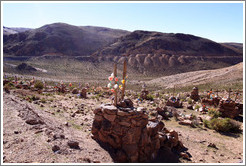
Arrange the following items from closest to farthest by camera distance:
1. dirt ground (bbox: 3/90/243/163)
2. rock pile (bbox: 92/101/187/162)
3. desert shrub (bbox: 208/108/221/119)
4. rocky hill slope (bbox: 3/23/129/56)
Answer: dirt ground (bbox: 3/90/243/163) → rock pile (bbox: 92/101/187/162) → desert shrub (bbox: 208/108/221/119) → rocky hill slope (bbox: 3/23/129/56)

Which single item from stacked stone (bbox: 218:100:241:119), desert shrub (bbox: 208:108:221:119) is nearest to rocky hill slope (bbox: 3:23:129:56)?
desert shrub (bbox: 208:108:221:119)

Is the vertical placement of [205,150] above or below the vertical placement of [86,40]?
below

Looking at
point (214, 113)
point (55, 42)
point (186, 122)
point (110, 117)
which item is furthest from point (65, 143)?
point (55, 42)

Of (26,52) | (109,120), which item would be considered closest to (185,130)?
(109,120)

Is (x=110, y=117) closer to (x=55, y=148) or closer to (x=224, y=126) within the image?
(x=55, y=148)

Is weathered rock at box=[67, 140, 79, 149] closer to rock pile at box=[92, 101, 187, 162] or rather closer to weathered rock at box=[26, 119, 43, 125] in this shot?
rock pile at box=[92, 101, 187, 162]

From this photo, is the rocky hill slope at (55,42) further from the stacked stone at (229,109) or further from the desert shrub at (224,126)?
the desert shrub at (224,126)

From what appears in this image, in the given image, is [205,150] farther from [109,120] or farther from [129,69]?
[129,69]
